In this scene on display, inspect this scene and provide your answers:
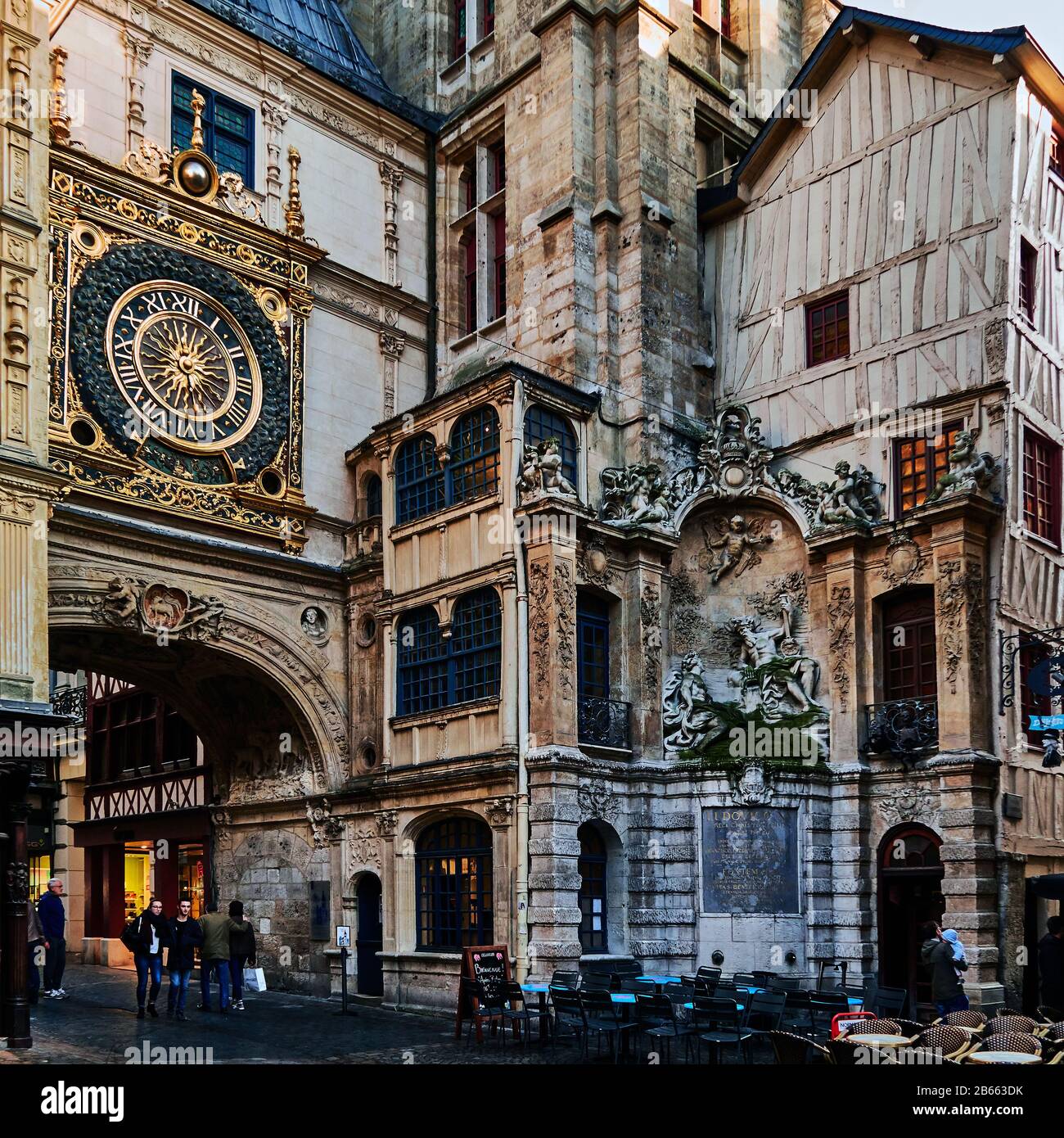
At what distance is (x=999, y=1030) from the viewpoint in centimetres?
1218

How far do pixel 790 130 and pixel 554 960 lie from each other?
15.3 meters

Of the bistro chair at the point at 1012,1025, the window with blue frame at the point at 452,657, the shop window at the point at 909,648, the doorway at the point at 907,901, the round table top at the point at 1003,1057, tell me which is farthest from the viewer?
the window with blue frame at the point at 452,657

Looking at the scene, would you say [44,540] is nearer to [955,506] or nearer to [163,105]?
[163,105]

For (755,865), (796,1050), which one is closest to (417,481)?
(755,865)

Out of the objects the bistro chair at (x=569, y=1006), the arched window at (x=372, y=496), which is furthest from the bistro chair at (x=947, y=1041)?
the arched window at (x=372, y=496)

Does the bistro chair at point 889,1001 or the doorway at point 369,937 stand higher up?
the bistro chair at point 889,1001

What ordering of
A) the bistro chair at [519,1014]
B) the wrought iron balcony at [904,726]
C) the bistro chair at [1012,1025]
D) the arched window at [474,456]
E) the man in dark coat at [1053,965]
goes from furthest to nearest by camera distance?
1. the arched window at [474,456]
2. the wrought iron balcony at [904,726]
3. the bistro chair at [519,1014]
4. the man in dark coat at [1053,965]
5. the bistro chair at [1012,1025]

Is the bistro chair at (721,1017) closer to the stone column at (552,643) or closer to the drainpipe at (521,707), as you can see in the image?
the drainpipe at (521,707)

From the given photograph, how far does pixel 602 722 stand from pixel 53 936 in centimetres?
936

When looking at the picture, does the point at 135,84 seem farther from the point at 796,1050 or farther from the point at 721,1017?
the point at 796,1050

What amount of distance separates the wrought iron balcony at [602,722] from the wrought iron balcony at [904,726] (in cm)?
397

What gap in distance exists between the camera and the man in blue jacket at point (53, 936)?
21781 mm

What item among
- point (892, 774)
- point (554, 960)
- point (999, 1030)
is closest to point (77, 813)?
point (554, 960)

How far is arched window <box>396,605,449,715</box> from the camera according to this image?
78.0ft
